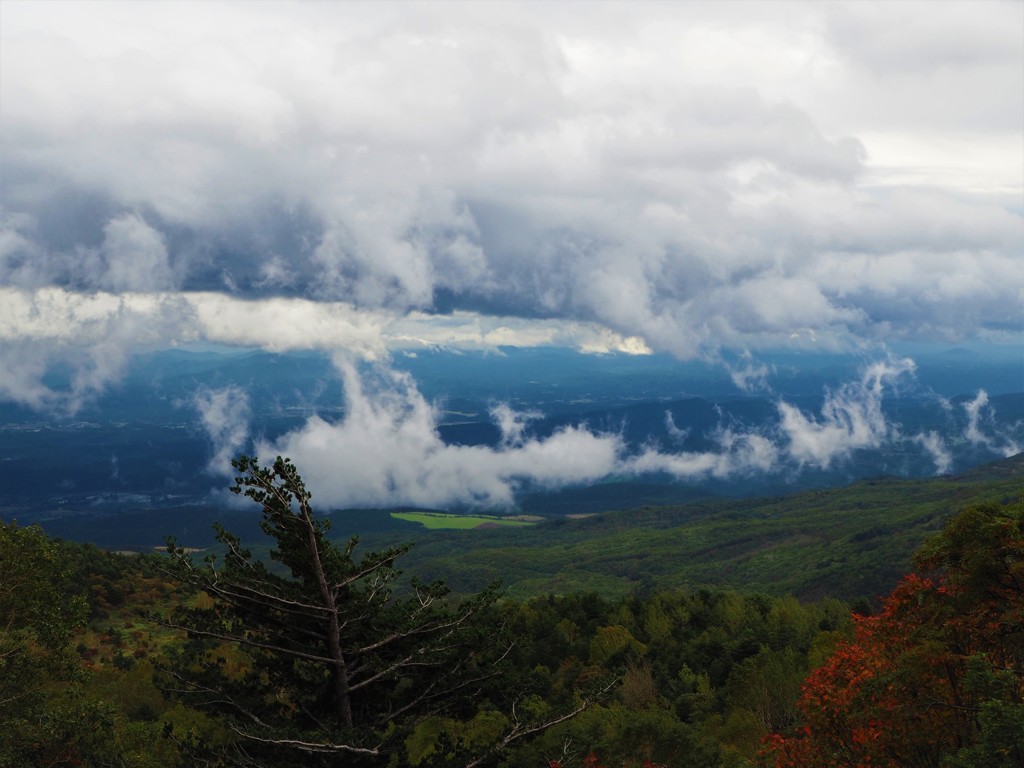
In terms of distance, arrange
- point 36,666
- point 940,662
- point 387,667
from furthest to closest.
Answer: point 36,666, point 940,662, point 387,667

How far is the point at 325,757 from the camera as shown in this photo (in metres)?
27.4

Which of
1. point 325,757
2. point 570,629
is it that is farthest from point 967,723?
point 570,629

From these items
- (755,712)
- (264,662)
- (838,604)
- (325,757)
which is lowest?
(838,604)

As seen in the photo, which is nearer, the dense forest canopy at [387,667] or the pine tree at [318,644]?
the pine tree at [318,644]

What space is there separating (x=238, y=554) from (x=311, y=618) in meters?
3.48

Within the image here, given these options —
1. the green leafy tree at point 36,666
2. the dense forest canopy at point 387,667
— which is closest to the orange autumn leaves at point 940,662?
the dense forest canopy at point 387,667

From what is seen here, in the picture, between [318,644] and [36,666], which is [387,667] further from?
[36,666]

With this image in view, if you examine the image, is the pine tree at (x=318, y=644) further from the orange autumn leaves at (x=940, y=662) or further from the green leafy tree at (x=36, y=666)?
the orange autumn leaves at (x=940, y=662)

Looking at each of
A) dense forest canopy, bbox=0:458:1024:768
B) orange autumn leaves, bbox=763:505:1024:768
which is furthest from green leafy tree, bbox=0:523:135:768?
orange autumn leaves, bbox=763:505:1024:768

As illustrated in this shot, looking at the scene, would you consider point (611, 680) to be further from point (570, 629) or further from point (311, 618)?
point (570, 629)

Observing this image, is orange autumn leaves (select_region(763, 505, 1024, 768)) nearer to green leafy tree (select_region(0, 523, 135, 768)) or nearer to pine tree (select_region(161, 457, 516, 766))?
pine tree (select_region(161, 457, 516, 766))

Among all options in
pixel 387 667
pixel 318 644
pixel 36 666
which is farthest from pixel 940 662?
pixel 36 666

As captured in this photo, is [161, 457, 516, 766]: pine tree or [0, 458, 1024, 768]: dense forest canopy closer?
[161, 457, 516, 766]: pine tree

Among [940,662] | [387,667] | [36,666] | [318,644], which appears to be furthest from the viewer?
[36,666]
